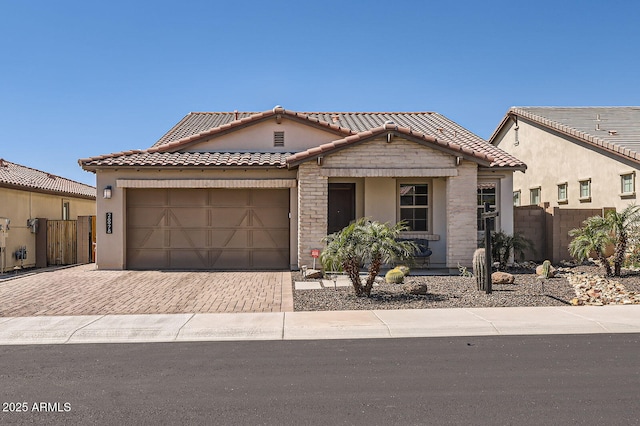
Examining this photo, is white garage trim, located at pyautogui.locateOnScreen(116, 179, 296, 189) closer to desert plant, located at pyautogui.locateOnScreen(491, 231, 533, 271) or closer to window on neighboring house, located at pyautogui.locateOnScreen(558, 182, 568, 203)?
desert plant, located at pyautogui.locateOnScreen(491, 231, 533, 271)

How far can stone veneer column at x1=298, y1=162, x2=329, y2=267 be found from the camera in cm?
1523

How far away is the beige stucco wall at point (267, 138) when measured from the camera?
59.2 ft

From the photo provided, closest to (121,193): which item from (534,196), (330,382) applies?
(330,382)

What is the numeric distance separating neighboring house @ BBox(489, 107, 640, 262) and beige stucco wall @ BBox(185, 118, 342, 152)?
762 cm

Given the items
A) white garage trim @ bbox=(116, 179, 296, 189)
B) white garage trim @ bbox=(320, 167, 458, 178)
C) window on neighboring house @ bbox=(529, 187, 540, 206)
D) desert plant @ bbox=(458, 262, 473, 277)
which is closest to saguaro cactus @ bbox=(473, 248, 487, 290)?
desert plant @ bbox=(458, 262, 473, 277)

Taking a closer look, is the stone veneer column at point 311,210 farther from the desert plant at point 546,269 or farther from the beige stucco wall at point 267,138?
the desert plant at point 546,269

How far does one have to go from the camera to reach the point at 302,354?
7102 millimetres

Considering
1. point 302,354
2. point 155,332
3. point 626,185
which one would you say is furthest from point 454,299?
point 626,185

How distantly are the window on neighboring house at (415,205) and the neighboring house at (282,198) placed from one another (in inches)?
1.3

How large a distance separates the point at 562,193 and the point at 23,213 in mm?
21791

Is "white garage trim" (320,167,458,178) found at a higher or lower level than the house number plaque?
higher

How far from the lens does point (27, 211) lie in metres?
19.2

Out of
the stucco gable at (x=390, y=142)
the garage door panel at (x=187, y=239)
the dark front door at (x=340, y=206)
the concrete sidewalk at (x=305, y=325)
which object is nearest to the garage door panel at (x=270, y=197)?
the stucco gable at (x=390, y=142)

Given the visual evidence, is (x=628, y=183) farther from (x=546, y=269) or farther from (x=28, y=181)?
(x=28, y=181)
